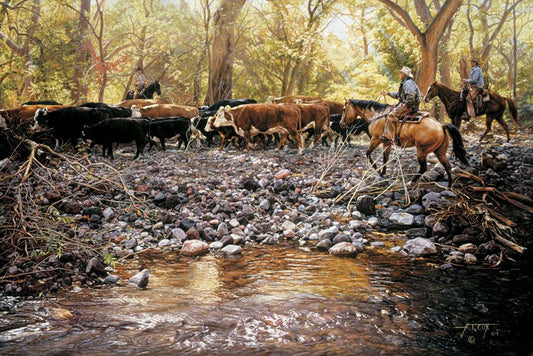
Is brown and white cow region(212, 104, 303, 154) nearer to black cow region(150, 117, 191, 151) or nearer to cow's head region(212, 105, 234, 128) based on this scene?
cow's head region(212, 105, 234, 128)

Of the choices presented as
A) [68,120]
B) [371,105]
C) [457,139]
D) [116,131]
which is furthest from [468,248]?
[68,120]

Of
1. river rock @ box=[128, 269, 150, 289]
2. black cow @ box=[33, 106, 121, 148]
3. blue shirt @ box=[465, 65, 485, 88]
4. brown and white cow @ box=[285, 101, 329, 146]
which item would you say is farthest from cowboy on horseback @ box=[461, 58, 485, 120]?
river rock @ box=[128, 269, 150, 289]

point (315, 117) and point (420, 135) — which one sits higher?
point (315, 117)

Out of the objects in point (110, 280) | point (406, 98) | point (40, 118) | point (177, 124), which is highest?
point (406, 98)

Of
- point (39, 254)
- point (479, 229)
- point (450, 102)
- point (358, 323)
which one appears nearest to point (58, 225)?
point (39, 254)

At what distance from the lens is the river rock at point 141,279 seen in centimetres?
487

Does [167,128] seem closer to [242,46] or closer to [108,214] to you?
[108,214]

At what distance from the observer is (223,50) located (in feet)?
62.7

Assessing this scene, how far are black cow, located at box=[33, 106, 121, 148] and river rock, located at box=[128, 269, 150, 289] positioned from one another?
312 inches

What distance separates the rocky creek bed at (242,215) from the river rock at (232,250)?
0.07ft

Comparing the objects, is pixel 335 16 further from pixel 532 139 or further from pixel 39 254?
pixel 39 254

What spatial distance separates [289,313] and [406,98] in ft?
17.9

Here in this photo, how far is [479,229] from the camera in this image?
20.8 ft
